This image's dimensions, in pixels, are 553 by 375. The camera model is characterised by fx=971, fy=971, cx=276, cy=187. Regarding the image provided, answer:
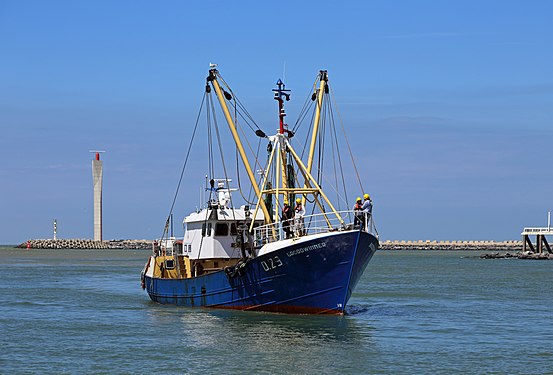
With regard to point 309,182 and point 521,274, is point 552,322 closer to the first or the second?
point 309,182

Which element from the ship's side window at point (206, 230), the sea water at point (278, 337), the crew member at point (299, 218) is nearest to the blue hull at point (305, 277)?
the sea water at point (278, 337)

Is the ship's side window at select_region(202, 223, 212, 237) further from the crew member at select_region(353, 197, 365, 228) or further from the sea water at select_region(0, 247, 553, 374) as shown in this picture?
the crew member at select_region(353, 197, 365, 228)

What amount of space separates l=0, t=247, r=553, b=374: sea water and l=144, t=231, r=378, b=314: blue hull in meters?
0.56

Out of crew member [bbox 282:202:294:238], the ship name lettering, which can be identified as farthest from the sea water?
crew member [bbox 282:202:294:238]

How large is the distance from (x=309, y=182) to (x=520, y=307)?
12.4 m

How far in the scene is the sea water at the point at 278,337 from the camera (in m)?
27.5

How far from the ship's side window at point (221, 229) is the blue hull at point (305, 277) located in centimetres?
268

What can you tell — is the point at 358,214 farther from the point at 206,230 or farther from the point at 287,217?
the point at 206,230

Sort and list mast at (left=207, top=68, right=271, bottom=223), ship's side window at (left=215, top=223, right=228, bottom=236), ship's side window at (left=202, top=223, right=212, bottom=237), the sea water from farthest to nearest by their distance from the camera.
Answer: ship's side window at (left=202, top=223, right=212, bottom=237), ship's side window at (left=215, top=223, right=228, bottom=236), mast at (left=207, top=68, right=271, bottom=223), the sea water

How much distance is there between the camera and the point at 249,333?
33219 millimetres

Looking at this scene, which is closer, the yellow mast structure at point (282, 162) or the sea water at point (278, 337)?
the sea water at point (278, 337)

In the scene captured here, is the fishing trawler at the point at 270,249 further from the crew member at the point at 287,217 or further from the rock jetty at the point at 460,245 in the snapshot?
the rock jetty at the point at 460,245

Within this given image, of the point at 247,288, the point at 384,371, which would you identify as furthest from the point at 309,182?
the point at 384,371

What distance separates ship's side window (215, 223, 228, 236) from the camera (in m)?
41.1
